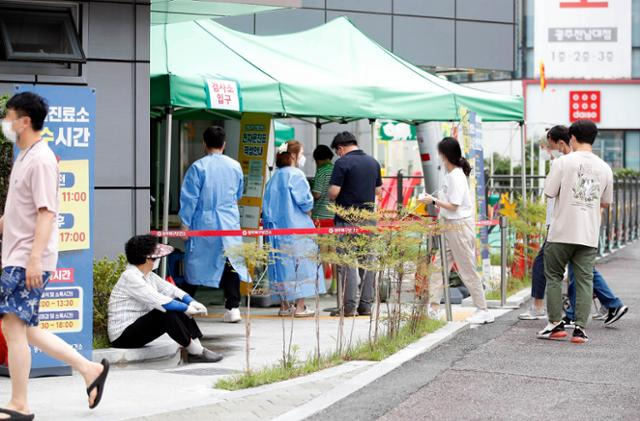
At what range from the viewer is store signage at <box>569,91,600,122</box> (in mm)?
42531

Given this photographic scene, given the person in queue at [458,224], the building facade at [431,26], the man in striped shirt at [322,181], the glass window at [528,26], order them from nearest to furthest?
the person in queue at [458,224], the man in striped shirt at [322,181], the building facade at [431,26], the glass window at [528,26]

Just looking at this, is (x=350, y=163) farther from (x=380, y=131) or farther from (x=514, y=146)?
(x=514, y=146)

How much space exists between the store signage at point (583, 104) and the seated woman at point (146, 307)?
35.2 meters

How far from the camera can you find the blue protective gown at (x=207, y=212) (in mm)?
12117

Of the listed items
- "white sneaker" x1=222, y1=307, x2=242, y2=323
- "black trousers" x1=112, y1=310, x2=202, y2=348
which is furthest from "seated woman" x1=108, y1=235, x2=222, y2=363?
"white sneaker" x1=222, y1=307, x2=242, y2=323

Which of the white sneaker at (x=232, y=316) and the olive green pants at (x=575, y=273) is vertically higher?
the olive green pants at (x=575, y=273)

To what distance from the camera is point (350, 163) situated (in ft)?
40.3

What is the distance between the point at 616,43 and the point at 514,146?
487 centimetres

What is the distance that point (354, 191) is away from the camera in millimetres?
12336

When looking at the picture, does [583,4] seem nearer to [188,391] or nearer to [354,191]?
[354,191]

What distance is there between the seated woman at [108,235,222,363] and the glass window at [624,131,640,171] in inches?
1493

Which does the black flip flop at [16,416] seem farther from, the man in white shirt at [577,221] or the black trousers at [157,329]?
the man in white shirt at [577,221]

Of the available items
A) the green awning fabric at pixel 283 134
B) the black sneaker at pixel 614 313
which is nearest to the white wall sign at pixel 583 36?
the green awning fabric at pixel 283 134

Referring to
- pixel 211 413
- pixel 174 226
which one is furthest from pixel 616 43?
pixel 211 413
